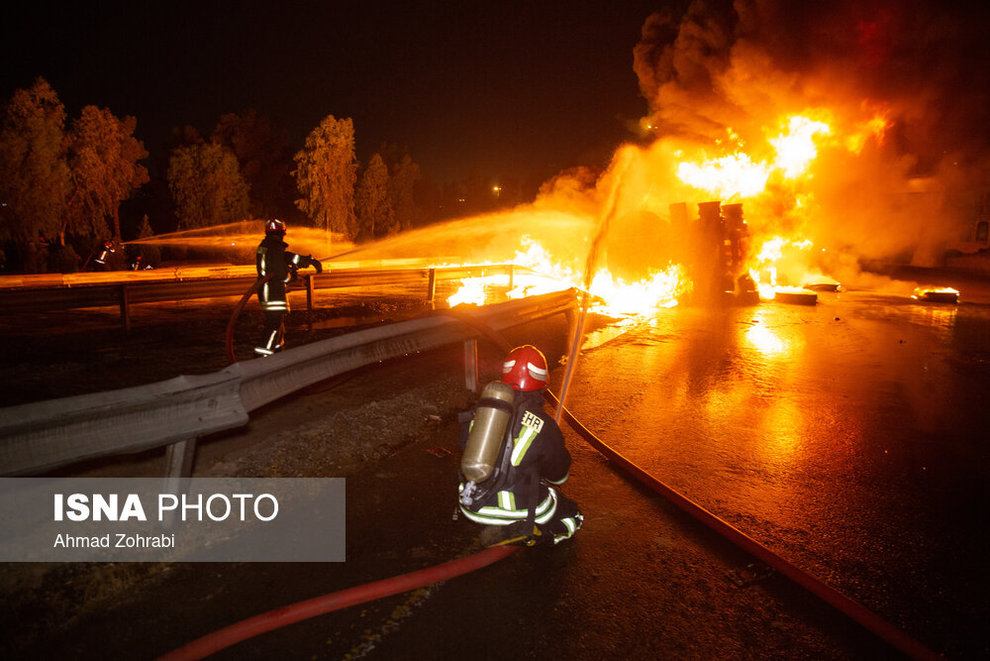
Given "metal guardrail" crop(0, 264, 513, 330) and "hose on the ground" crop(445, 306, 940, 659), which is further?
"metal guardrail" crop(0, 264, 513, 330)

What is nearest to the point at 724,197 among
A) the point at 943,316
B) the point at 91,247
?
the point at 943,316

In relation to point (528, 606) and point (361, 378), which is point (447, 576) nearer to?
point (528, 606)

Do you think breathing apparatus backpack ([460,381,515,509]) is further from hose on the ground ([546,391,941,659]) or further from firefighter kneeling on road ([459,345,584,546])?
hose on the ground ([546,391,941,659])

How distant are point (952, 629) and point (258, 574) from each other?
3491mm

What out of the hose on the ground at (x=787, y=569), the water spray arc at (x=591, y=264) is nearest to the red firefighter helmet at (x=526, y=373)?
the hose on the ground at (x=787, y=569)

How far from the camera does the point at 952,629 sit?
2832 mm

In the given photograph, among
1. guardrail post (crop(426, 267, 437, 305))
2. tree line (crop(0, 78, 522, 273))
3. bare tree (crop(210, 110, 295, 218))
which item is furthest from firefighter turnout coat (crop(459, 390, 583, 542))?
bare tree (crop(210, 110, 295, 218))

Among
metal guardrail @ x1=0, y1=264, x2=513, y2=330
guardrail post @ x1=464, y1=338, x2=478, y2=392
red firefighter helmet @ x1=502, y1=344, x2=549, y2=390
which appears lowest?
guardrail post @ x1=464, y1=338, x2=478, y2=392

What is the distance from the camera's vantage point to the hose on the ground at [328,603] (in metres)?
2.46

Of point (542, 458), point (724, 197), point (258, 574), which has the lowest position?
point (258, 574)

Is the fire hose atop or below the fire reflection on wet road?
atop

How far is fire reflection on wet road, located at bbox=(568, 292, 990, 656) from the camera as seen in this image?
3.37 metres

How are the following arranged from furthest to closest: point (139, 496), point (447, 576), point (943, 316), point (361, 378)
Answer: point (943, 316) < point (361, 378) < point (139, 496) < point (447, 576)

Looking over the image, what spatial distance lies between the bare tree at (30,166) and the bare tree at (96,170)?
3.25 m
